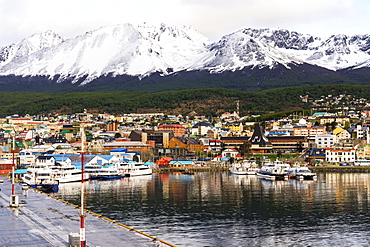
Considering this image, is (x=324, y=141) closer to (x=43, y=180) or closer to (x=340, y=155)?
(x=340, y=155)

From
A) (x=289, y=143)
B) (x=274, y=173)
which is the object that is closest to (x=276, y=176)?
(x=274, y=173)

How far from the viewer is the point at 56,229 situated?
120 feet

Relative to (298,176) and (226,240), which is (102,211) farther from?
(298,176)

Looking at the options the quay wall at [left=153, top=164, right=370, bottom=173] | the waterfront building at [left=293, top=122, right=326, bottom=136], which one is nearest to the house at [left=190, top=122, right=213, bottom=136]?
the waterfront building at [left=293, top=122, right=326, bottom=136]

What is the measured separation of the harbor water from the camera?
38094mm

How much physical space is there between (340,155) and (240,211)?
235 ft

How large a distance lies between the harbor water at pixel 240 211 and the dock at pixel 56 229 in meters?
2.15

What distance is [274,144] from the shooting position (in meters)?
135

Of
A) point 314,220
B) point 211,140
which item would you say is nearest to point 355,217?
point 314,220

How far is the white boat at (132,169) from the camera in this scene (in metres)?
96.9

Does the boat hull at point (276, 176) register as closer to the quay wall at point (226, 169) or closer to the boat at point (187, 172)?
the boat at point (187, 172)

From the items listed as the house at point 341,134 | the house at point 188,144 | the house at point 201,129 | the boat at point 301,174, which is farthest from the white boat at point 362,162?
the house at point 201,129

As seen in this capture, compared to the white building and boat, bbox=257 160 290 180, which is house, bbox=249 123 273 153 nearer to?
the white building

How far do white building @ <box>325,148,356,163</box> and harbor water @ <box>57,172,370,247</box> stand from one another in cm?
4111
